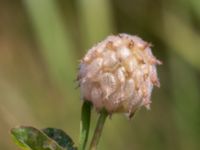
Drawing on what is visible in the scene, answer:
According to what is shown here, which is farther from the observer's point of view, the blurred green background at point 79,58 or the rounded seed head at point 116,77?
the blurred green background at point 79,58

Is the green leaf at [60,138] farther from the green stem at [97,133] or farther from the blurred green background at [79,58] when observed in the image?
the blurred green background at [79,58]

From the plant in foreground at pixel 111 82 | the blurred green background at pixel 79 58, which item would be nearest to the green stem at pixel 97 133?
the plant in foreground at pixel 111 82

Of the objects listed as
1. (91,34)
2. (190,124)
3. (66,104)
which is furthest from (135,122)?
(91,34)

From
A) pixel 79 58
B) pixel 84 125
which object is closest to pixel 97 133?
pixel 84 125

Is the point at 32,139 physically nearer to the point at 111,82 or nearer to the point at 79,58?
the point at 111,82

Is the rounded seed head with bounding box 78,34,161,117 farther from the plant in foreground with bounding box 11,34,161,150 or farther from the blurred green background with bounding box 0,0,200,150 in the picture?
the blurred green background with bounding box 0,0,200,150

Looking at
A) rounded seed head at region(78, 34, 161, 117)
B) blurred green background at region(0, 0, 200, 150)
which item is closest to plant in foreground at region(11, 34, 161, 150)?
rounded seed head at region(78, 34, 161, 117)

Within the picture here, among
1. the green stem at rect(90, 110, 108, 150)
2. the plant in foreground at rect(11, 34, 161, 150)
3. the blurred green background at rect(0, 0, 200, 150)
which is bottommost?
the green stem at rect(90, 110, 108, 150)
